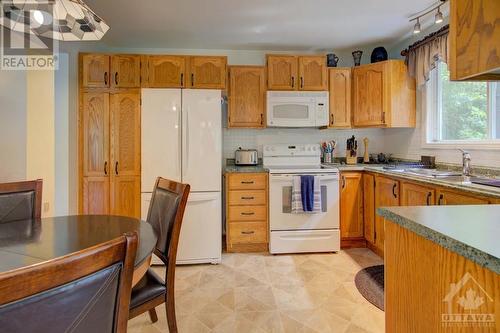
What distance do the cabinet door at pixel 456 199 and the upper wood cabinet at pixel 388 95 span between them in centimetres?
144

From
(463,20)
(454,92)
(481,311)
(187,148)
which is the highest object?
(454,92)

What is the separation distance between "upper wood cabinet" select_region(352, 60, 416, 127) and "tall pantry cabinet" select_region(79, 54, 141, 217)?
2.61m

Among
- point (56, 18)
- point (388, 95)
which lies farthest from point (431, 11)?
point (56, 18)

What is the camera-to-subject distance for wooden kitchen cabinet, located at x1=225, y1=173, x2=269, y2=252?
3320 mm

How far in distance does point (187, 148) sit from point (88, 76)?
1.27 m

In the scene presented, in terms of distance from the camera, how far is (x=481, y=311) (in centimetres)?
71

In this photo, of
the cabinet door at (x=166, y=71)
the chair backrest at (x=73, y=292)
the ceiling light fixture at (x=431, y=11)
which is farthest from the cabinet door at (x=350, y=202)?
the chair backrest at (x=73, y=292)

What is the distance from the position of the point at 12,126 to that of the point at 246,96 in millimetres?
2263

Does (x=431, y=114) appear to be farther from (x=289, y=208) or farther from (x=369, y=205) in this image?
(x=289, y=208)

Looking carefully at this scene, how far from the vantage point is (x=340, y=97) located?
12.2 ft

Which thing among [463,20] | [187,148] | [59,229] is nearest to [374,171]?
[187,148]

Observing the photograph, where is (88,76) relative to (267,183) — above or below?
above

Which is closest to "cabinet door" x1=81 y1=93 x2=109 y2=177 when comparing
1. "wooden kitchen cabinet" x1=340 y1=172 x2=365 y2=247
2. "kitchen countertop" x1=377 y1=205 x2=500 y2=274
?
"wooden kitchen cabinet" x1=340 y1=172 x2=365 y2=247

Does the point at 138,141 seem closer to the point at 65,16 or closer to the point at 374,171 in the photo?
the point at 65,16
